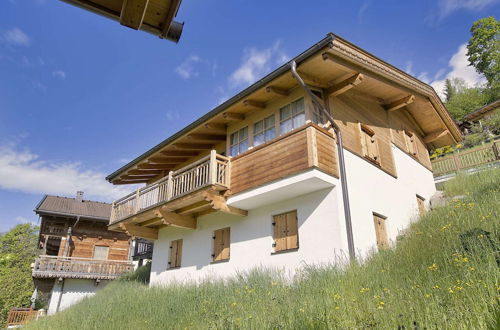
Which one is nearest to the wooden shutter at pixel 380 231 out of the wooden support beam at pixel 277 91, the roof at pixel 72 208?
the wooden support beam at pixel 277 91

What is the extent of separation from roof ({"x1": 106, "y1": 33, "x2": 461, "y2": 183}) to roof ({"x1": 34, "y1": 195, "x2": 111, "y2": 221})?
10926 millimetres

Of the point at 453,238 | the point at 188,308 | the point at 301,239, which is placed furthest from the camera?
the point at 301,239

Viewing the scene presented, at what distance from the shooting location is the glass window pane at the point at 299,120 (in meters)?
10.8

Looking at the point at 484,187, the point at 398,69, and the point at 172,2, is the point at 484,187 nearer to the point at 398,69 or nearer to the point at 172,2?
the point at 398,69

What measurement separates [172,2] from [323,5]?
1122 cm

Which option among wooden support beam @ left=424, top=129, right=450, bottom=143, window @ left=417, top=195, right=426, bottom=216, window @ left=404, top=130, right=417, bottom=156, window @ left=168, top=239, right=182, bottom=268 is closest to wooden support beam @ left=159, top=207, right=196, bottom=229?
window @ left=168, top=239, right=182, bottom=268

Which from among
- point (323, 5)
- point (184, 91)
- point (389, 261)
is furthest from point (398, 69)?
point (184, 91)

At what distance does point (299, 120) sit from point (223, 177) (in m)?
3.30

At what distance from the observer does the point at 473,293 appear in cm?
447

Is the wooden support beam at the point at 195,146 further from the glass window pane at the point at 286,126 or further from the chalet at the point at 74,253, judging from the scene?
the chalet at the point at 74,253

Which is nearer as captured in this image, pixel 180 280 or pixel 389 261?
pixel 389 261

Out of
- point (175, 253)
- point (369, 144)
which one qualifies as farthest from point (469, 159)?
point (175, 253)

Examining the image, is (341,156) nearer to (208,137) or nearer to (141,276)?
(208,137)

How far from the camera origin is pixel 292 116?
36.8 ft
